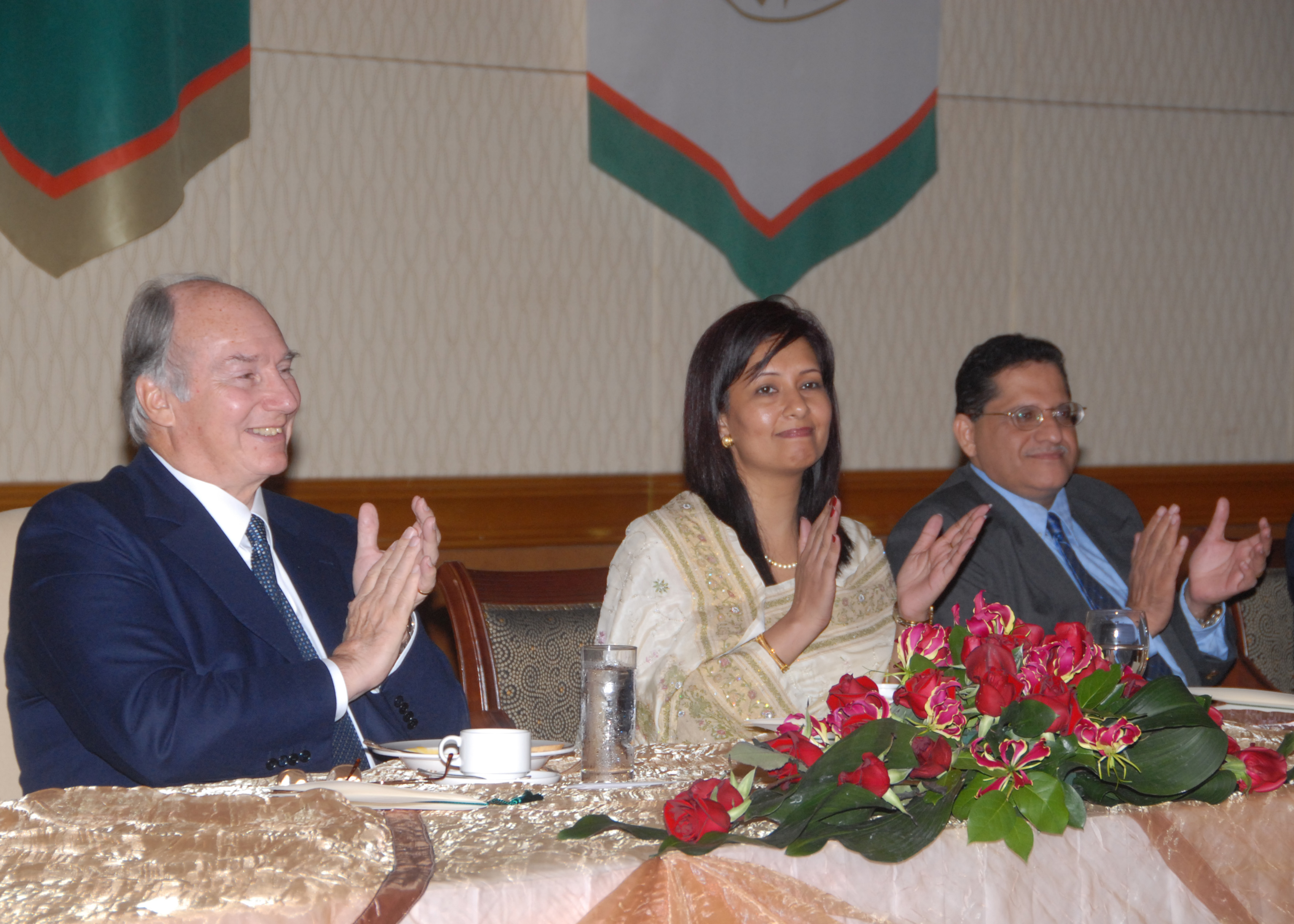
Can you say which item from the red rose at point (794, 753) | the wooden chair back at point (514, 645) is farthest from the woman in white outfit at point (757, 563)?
the red rose at point (794, 753)

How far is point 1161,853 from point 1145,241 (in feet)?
11.7

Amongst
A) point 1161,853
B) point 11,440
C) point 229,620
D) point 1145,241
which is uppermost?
point 1145,241

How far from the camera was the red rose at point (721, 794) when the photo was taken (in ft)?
3.82

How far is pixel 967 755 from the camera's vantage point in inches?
48.7

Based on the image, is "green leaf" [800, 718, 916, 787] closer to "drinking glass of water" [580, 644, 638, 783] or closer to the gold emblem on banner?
"drinking glass of water" [580, 644, 638, 783]

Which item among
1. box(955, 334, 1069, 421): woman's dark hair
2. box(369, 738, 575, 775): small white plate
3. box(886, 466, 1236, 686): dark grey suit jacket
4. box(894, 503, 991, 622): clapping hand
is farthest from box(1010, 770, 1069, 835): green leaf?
box(955, 334, 1069, 421): woman's dark hair

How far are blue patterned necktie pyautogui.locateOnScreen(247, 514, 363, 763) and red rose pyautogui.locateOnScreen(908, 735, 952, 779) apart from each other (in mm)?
969

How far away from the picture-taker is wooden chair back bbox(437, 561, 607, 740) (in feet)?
7.84

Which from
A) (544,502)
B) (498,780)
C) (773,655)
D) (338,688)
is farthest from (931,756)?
(544,502)

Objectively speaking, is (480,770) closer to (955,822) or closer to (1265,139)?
(955,822)

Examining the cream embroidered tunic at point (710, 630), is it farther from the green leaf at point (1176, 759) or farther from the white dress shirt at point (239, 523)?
the green leaf at point (1176, 759)

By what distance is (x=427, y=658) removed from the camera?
214 cm

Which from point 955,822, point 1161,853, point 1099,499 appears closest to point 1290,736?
point 1161,853

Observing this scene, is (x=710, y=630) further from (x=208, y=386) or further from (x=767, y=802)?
(x=767, y=802)
